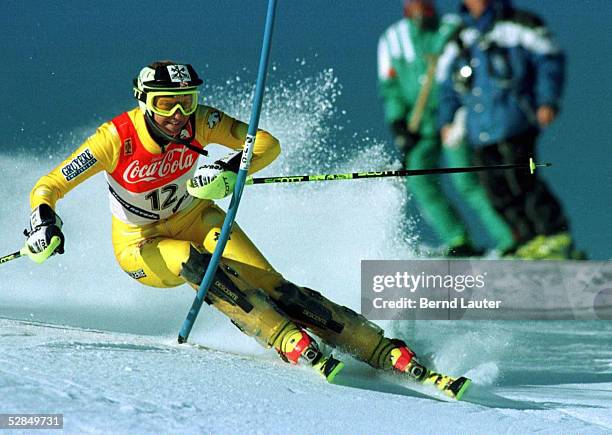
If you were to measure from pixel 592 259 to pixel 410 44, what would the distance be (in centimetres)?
213

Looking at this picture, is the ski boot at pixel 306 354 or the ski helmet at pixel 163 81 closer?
the ski boot at pixel 306 354

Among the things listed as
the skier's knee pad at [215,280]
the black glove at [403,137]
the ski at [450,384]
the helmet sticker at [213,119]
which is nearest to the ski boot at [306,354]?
the skier's knee pad at [215,280]

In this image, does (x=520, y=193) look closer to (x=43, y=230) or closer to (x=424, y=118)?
(x=424, y=118)

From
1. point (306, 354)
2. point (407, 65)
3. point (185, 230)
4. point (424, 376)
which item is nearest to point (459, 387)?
point (424, 376)

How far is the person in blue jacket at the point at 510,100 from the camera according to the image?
6.21 meters

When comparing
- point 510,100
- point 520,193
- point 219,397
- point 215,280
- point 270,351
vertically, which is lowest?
point 219,397

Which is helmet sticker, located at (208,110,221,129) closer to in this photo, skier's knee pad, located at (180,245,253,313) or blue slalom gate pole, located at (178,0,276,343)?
blue slalom gate pole, located at (178,0,276,343)

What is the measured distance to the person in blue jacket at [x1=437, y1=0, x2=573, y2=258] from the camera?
621cm

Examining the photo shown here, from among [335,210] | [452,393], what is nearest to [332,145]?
[335,210]

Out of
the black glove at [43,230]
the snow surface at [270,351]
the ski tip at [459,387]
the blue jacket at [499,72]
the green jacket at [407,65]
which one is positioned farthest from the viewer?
the green jacket at [407,65]

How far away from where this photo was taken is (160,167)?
12.5 feet

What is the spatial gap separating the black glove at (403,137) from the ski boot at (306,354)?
11.0 feet

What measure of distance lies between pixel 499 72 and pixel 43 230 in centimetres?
388

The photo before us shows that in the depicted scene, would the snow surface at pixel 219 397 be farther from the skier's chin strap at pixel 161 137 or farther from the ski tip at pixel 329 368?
the skier's chin strap at pixel 161 137
